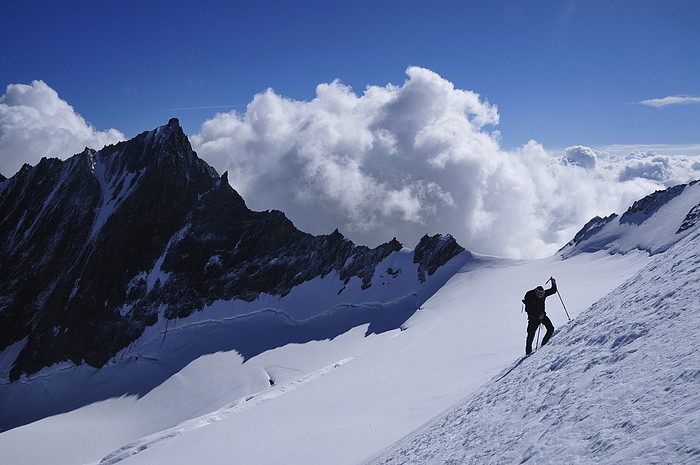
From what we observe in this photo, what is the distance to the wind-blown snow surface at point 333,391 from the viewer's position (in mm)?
14883

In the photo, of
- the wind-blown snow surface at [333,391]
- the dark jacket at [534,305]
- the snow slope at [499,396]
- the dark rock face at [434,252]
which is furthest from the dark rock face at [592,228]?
the dark jacket at [534,305]

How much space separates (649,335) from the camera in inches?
289

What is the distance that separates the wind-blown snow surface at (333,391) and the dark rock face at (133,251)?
51.5 feet

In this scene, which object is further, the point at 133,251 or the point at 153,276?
the point at 133,251

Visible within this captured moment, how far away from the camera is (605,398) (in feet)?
20.8

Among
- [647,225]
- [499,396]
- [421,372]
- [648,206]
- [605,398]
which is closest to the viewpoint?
[605,398]

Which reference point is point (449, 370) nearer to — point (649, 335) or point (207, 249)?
point (649, 335)

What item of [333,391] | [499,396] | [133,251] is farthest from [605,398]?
[133,251]

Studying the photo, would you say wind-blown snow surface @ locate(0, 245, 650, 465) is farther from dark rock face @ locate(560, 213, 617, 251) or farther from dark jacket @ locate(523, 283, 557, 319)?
dark rock face @ locate(560, 213, 617, 251)

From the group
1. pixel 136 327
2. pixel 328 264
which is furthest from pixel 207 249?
pixel 328 264

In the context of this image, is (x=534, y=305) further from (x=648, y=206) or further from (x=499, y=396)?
(x=648, y=206)

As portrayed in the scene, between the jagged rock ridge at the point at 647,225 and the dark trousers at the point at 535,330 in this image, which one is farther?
the jagged rock ridge at the point at 647,225

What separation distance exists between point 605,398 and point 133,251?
8230cm

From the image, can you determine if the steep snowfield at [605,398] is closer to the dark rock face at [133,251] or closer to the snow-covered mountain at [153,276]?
the snow-covered mountain at [153,276]
